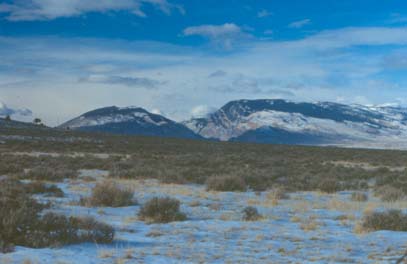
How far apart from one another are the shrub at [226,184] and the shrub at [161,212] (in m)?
6.52

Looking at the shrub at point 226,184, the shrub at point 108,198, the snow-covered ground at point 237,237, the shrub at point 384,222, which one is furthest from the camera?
the shrub at point 226,184

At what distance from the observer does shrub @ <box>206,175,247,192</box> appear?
18562 mm

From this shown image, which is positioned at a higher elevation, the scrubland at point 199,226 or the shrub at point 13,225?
the shrub at point 13,225

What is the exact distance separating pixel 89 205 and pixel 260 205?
4.83m

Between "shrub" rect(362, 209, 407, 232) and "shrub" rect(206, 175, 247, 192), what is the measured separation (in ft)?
24.9

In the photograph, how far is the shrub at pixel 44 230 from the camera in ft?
27.2

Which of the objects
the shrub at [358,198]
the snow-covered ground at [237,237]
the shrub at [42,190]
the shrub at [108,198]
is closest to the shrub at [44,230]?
the snow-covered ground at [237,237]

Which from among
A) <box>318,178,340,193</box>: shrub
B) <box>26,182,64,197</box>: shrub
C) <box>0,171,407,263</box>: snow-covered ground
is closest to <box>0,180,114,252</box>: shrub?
<box>0,171,407,263</box>: snow-covered ground

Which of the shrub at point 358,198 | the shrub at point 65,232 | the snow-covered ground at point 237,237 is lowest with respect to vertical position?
the snow-covered ground at point 237,237

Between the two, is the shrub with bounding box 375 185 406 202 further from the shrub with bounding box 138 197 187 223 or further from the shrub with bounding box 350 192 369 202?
the shrub with bounding box 138 197 187 223

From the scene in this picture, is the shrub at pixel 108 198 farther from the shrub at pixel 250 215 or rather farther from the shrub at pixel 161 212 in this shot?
the shrub at pixel 250 215

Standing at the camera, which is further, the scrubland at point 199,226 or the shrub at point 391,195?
the shrub at point 391,195

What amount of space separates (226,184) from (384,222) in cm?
821

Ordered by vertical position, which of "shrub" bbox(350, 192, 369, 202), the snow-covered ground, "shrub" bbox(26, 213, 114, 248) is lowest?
the snow-covered ground
